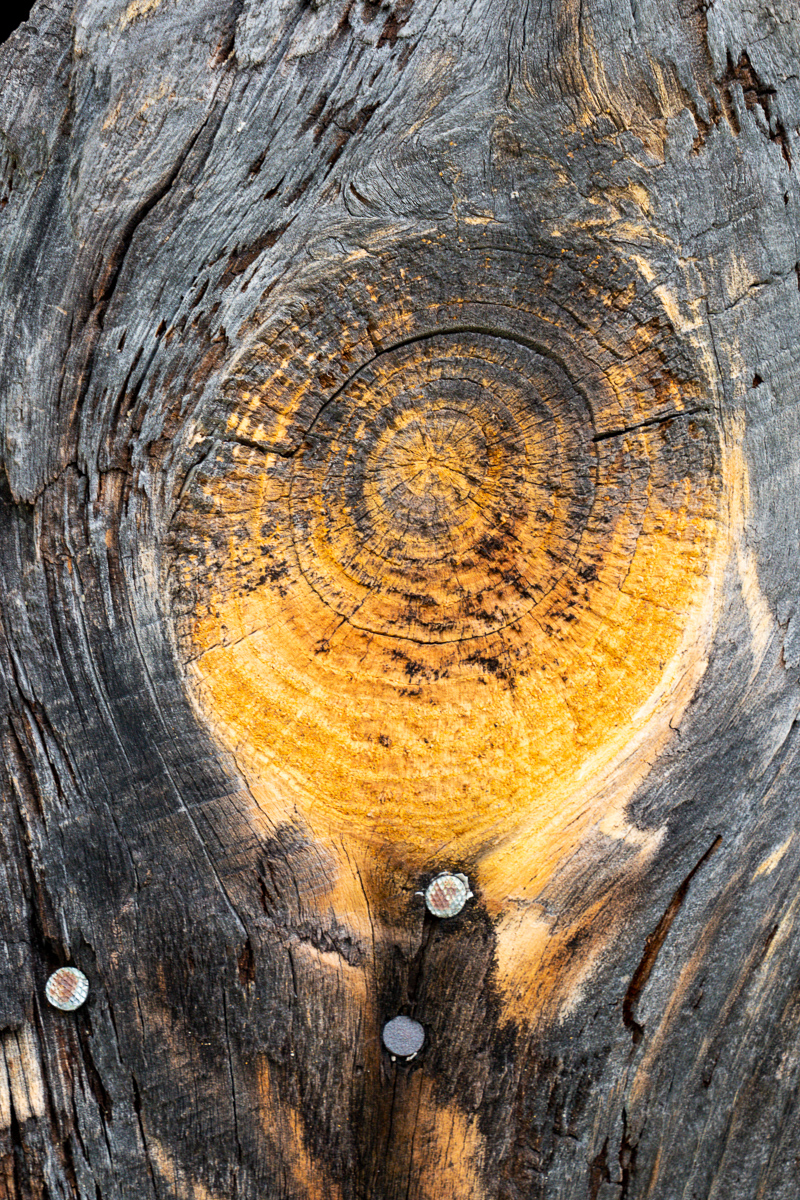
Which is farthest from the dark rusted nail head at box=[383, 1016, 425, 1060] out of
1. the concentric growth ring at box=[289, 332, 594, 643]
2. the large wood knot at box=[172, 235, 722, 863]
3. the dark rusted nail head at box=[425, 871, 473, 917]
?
the concentric growth ring at box=[289, 332, 594, 643]

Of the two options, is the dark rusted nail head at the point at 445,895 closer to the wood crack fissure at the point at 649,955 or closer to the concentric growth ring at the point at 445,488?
the wood crack fissure at the point at 649,955

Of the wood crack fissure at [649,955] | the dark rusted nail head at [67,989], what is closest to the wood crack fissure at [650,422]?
the wood crack fissure at [649,955]

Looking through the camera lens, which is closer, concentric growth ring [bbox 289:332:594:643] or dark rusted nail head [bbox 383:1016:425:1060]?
concentric growth ring [bbox 289:332:594:643]

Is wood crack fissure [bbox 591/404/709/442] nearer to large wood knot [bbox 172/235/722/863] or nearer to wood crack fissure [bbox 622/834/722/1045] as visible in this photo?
large wood knot [bbox 172/235/722/863]

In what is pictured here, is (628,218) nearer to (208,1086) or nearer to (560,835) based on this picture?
(560,835)

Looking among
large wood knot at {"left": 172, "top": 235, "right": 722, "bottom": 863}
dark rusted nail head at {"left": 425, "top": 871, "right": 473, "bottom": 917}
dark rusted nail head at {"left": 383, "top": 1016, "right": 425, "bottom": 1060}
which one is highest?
large wood knot at {"left": 172, "top": 235, "right": 722, "bottom": 863}

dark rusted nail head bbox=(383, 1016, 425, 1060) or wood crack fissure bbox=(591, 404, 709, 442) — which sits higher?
wood crack fissure bbox=(591, 404, 709, 442)
